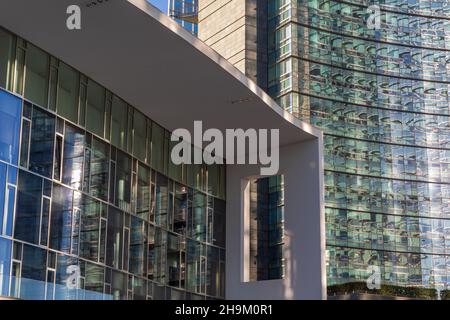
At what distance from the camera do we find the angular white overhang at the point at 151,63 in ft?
62.0

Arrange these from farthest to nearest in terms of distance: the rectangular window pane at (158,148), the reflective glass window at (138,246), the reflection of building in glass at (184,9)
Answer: the reflection of building in glass at (184,9) → the rectangular window pane at (158,148) → the reflective glass window at (138,246)

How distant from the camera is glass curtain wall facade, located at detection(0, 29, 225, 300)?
1891 cm

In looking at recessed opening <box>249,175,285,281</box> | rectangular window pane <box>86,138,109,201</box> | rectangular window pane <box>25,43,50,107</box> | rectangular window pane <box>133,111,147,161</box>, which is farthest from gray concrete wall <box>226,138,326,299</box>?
recessed opening <box>249,175,285,281</box>

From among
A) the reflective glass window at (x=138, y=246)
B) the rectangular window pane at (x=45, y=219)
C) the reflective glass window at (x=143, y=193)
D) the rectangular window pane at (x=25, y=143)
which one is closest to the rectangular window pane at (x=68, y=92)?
the rectangular window pane at (x=25, y=143)

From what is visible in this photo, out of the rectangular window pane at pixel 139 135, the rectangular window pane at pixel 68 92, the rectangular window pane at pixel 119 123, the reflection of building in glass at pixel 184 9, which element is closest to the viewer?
the rectangular window pane at pixel 68 92

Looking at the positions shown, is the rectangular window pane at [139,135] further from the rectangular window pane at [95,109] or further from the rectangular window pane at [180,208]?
the rectangular window pane at [180,208]

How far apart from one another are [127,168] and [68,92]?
3.71 m

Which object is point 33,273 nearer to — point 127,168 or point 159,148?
point 127,168

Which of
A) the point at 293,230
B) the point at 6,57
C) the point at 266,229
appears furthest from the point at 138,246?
the point at 266,229

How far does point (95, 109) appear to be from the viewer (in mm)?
22797

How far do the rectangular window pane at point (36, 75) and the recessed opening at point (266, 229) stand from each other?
35463mm

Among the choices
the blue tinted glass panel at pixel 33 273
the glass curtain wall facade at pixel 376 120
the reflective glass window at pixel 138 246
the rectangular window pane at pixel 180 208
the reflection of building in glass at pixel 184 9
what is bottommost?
the blue tinted glass panel at pixel 33 273
